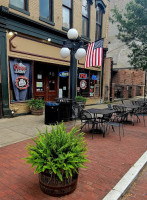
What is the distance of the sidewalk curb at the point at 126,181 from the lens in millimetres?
2733

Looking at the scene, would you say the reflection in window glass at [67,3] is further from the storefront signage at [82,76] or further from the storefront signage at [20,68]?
the storefront signage at [20,68]

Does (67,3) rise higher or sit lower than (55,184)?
higher

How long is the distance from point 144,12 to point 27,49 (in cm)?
1109

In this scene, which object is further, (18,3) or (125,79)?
(125,79)

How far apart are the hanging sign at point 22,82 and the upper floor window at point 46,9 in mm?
3970

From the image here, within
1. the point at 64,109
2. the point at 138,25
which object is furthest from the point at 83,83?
the point at 138,25

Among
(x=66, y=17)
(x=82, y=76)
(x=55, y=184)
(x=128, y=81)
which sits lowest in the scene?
(x=55, y=184)

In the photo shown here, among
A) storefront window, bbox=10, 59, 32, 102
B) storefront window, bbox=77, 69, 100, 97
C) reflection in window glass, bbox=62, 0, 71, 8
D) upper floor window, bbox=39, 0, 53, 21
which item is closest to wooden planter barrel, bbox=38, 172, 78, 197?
storefront window, bbox=10, 59, 32, 102

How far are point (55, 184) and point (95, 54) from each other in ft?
20.6

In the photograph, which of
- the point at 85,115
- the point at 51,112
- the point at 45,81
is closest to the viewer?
the point at 85,115

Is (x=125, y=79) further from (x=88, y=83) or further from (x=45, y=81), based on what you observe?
(x=45, y=81)

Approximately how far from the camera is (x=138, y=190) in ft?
10.0

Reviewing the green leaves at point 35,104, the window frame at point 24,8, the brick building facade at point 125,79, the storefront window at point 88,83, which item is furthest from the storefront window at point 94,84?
the window frame at point 24,8

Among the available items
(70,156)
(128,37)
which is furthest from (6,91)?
(128,37)
